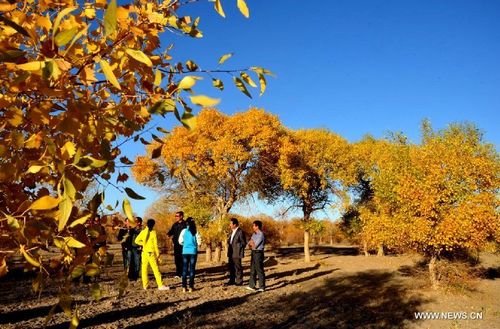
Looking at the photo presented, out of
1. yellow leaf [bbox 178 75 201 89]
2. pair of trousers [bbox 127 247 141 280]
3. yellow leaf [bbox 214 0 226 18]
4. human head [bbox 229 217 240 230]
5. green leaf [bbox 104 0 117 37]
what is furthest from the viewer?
pair of trousers [bbox 127 247 141 280]

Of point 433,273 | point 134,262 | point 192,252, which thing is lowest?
point 433,273

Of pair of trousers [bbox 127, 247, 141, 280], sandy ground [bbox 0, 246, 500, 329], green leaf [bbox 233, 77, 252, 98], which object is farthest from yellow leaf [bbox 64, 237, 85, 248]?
pair of trousers [bbox 127, 247, 141, 280]

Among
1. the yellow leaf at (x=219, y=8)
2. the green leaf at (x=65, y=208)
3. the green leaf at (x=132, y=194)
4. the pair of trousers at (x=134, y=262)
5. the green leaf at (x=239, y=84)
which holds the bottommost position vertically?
the pair of trousers at (x=134, y=262)

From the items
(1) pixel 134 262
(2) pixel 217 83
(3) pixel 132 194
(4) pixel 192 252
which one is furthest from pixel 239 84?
(1) pixel 134 262

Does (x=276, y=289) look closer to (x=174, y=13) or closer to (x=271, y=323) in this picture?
(x=271, y=323)

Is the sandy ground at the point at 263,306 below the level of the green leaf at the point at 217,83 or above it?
below

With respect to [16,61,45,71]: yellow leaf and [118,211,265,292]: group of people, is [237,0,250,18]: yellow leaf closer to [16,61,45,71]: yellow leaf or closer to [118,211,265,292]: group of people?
[16,61,45,71]: yellow leaf

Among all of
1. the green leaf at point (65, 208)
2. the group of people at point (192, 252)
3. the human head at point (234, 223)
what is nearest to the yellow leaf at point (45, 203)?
the green leaf at point (65, 208)

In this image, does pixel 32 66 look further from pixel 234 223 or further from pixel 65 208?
pixel 234 223

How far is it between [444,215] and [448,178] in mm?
1375

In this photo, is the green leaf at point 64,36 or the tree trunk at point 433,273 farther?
the tree trunk at point 433,273

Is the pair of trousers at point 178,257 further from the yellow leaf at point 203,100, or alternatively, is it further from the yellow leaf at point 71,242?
the yellow leaf at point 203,100

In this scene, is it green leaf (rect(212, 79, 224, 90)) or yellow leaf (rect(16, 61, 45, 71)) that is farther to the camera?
green leaf (rect(212, 79, 224, 90))

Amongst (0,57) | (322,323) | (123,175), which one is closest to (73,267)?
(123,175)
